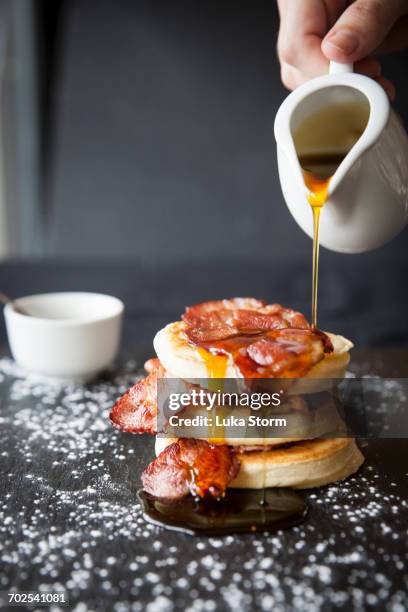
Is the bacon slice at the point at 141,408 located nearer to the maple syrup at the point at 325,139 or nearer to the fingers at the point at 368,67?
the maple syrup at the point at 325,139

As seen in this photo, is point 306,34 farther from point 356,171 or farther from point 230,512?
point 230,512

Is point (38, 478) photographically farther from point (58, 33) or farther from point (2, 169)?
point (58, 33)

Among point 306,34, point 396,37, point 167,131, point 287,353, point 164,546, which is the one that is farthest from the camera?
point 167,131

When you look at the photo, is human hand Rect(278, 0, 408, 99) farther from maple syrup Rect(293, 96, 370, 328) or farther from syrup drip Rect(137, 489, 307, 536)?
syrup drip Rect(137, 489, 307, 536)

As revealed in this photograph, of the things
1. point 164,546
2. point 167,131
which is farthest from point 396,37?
point 167,131

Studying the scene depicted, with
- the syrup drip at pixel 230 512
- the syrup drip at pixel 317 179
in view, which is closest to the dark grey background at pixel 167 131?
the syrup drip at pixel 317 179

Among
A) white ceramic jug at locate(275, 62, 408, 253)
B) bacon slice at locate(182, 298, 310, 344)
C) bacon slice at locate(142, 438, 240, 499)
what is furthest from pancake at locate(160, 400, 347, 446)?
white ceramic jug at locate(275, 62, 408, 253)

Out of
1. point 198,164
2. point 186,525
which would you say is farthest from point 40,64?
point 186,525
